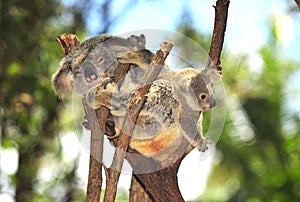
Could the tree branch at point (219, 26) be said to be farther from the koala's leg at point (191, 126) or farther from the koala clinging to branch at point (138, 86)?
the koala's leg at point (191, 126)

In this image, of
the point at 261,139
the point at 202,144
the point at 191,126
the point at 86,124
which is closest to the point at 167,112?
the point at 191,126

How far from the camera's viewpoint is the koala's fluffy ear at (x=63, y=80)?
275 centimetres

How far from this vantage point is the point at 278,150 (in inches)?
304

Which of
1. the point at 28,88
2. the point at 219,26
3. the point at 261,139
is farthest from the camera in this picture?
the point at 261,139

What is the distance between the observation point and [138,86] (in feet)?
8.41

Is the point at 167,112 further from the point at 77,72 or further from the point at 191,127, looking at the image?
the point at 77,72

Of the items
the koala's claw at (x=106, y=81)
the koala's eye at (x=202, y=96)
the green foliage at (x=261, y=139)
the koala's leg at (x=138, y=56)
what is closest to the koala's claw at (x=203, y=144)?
the koala's eye at (x=202, y=96)

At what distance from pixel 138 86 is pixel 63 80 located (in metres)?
0.41

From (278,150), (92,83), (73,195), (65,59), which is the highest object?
(278,150)

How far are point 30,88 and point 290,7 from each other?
3549mm

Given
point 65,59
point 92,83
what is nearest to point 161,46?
point 92,83

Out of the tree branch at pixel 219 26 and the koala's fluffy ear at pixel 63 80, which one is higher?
the koala's fluffy ear at pixel 63 80

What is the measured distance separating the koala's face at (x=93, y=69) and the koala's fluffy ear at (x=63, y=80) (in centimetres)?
6

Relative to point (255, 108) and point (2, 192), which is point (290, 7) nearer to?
point (255, 108)
